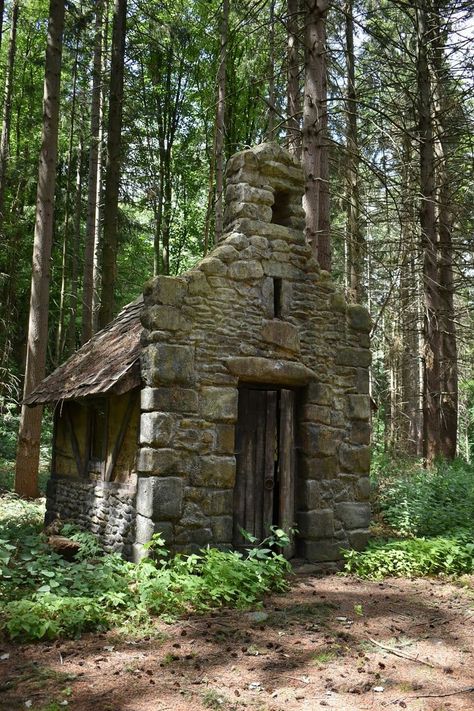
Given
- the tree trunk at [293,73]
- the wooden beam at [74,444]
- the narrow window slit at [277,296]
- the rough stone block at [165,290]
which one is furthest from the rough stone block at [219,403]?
the tree trunk at [293,73]

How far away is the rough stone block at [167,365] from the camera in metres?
6.97

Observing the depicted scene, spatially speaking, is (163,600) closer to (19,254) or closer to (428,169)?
(428,169)

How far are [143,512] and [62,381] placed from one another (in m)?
3.27

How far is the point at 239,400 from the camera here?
7.87 meters

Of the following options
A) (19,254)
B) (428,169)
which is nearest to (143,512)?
(428,169)

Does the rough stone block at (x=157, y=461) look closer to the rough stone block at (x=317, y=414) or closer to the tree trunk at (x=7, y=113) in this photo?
the rough stone block at (x=317, y=414)

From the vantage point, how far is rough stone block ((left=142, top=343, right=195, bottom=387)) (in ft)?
22.9

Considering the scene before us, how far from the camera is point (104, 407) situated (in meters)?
8.63

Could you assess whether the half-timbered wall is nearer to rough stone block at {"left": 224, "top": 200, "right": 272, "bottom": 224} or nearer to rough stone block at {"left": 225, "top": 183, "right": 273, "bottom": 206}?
rough stone block at {"left": 224, "top": 200, "right": 272, "bottom": 224}

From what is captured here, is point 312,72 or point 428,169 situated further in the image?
point 428,169

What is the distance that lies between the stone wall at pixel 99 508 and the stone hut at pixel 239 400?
0.03 m

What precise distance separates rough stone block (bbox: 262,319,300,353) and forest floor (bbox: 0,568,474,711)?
312cm

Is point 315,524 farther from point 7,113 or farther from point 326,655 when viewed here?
point 7,113

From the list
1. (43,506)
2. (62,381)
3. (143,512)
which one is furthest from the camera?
(43,506)
